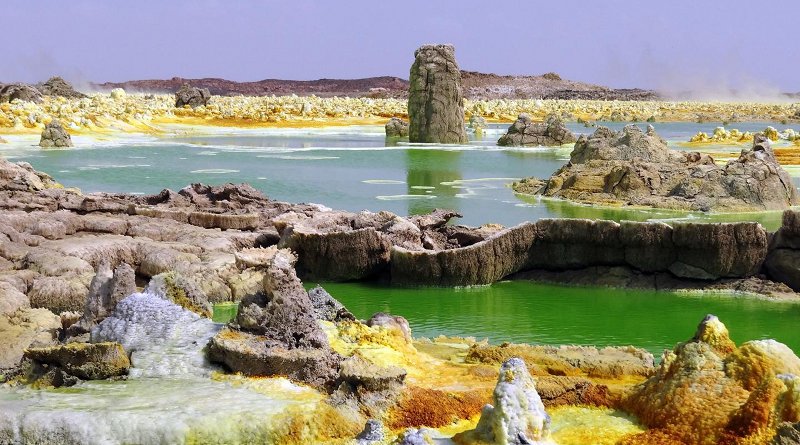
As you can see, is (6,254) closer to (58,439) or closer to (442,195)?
(58,439)

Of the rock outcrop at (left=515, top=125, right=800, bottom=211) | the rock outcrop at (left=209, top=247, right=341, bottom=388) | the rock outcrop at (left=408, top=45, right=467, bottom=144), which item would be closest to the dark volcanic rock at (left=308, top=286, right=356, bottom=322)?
the rock outcrop at (left=209, top=247, right=341, bottom=388)

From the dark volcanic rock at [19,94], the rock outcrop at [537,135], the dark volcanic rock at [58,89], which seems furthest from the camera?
the dark volcanic rock at [58,89]

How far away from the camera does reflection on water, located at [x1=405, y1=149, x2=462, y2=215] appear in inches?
714

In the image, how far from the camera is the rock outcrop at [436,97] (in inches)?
1294

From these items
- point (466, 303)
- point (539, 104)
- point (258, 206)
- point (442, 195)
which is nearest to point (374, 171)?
point (442, 195)

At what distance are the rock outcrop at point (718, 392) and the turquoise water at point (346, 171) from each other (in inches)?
383

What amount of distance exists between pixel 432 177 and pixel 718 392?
1844cm

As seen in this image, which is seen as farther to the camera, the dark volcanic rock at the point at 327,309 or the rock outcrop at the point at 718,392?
the dark volcanic rock at the point at 327,309

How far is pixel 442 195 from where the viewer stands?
19.9 m

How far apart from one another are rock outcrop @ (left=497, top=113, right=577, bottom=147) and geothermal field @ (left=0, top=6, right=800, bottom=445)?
35.6 ft

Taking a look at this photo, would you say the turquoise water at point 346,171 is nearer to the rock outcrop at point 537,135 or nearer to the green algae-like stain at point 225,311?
the rock outcrop at point 537,135

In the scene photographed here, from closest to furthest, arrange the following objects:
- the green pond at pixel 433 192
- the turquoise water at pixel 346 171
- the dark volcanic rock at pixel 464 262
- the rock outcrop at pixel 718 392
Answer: the rock outcrop at pixel 718 392
the green pond at pixel 433 192
the dark volcanic rock at pixel 464 262
the turquoise water at pixel 346 171

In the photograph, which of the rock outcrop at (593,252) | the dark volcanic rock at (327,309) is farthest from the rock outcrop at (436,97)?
the dark volcanic rock at (327,309)

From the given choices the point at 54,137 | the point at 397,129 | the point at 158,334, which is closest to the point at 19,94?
the point at 397,129
